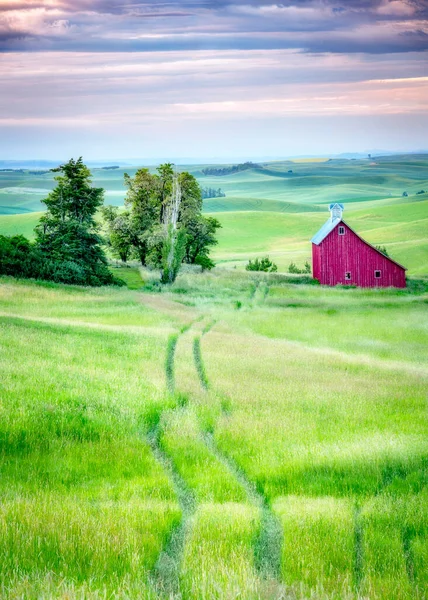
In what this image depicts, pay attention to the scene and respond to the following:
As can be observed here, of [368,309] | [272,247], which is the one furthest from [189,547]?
[272,247]

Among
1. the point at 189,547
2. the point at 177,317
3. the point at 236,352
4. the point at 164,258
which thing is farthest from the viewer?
the point at 164,258

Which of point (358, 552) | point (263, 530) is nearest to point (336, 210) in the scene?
point (263, 530)

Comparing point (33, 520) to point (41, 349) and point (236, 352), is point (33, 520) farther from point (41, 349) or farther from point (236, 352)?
point (236, 352)

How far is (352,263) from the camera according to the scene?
69125 millimetres

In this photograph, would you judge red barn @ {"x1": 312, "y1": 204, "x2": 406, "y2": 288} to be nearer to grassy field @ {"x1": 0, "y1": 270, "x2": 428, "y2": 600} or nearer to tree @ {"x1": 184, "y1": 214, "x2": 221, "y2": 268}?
tree @ {"x1": 184, "y1": 214, "x2": 221, "y2": 268}

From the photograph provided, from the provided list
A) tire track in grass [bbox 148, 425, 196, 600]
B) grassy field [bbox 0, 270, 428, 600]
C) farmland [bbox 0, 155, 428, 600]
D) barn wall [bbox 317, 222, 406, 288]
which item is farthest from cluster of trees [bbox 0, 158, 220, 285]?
tire track in grass [bbox 148, 425, 196, 600]

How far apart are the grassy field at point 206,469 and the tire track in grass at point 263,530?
0.04 m

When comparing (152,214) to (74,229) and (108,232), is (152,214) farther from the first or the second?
(74,229)

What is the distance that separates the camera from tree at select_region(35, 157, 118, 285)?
54.8 meters

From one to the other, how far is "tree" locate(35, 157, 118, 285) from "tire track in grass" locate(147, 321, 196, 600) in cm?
3985

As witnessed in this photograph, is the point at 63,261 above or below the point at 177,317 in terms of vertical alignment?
above

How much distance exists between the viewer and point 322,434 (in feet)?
52.0

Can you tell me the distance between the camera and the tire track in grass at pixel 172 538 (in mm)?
8086

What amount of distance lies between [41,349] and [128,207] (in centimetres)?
5079
